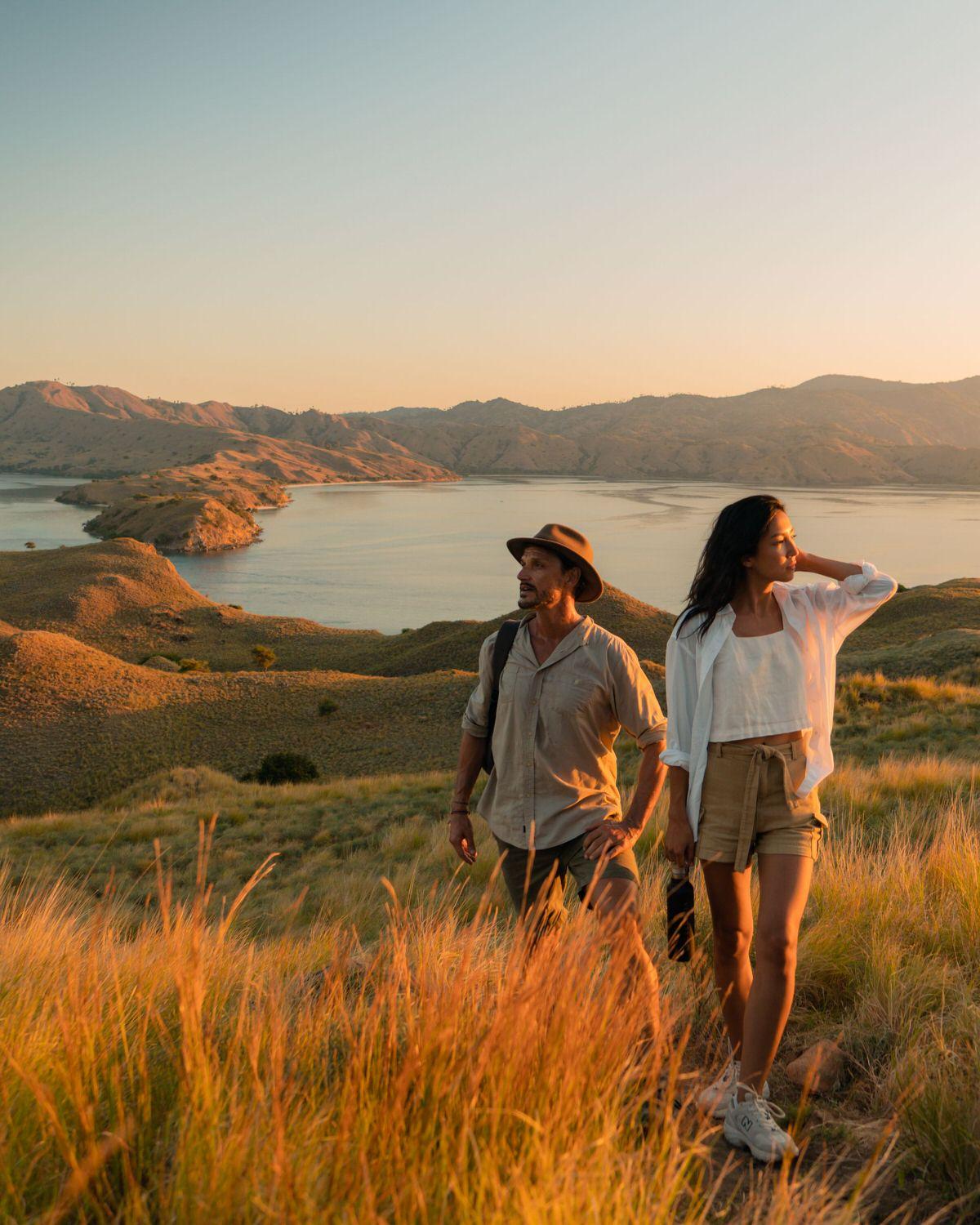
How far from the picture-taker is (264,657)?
4194cm

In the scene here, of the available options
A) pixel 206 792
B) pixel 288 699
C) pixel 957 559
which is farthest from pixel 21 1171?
pixel 957 559

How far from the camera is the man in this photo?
10.8ft

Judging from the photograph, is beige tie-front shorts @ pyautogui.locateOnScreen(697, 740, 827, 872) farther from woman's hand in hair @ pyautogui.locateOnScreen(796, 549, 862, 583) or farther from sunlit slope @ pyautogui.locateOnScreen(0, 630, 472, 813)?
sunlit slope @ pyautogui.locateOnScreen(0, 630, 472, 813)

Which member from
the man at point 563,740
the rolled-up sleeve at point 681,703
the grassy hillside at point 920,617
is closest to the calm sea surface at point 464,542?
the grassy hillside at point 920,617

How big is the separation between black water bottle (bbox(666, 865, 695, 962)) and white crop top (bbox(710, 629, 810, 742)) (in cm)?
55

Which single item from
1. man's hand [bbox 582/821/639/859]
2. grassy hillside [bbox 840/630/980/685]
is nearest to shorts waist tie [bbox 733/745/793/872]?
man's hand [bbox 582/821/639/859]

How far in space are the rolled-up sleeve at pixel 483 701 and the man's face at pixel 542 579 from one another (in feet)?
0.83

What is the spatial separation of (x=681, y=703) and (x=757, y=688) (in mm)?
265

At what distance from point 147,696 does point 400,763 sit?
33.6ft

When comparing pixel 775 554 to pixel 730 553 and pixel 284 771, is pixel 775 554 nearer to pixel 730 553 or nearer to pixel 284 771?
pixel 730 553

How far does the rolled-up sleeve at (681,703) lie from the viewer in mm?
3080

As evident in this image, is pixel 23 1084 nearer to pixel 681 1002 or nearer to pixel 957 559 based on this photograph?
pixel 681 1002

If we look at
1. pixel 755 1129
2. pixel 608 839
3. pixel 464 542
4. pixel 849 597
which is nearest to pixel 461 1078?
pixel 755 1129

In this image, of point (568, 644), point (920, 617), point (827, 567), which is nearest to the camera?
point (827, 567)
